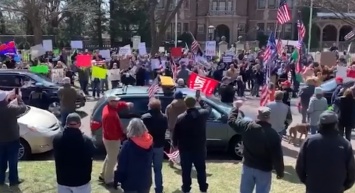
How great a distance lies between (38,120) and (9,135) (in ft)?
9.83

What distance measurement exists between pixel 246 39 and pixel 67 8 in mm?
27250

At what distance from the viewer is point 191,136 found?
805 centimetres

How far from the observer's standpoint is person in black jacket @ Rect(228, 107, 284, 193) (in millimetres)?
6617

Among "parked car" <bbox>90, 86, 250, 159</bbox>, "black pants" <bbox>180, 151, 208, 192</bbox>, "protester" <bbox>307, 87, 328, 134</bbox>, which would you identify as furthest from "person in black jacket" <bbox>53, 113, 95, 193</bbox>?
"protester" <bbox>307, 87, 328, 134</bbox>

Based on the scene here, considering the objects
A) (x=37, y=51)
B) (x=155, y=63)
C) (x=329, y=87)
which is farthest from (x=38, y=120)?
(x=37, y=51)

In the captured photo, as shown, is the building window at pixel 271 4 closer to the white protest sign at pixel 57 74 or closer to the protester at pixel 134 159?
the white protest sign at pixel 57 74

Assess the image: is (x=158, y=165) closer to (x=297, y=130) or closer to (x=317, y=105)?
(x=317, y=105)

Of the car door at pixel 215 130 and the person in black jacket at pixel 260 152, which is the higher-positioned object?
the person in black jacket at pixel 260 152

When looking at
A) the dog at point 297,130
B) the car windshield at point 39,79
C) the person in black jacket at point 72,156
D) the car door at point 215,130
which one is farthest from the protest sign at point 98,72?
the person in black jacket at point 72,156

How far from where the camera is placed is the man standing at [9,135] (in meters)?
8.20

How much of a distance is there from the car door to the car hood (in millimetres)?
3517

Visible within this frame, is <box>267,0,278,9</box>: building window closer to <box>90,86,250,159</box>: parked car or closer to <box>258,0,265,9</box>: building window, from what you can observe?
<box>258,0,265,9</box>: building window

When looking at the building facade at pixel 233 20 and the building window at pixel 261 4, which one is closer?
the building facade at pixel 233 20

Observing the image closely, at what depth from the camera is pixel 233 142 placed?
11.5 meters
